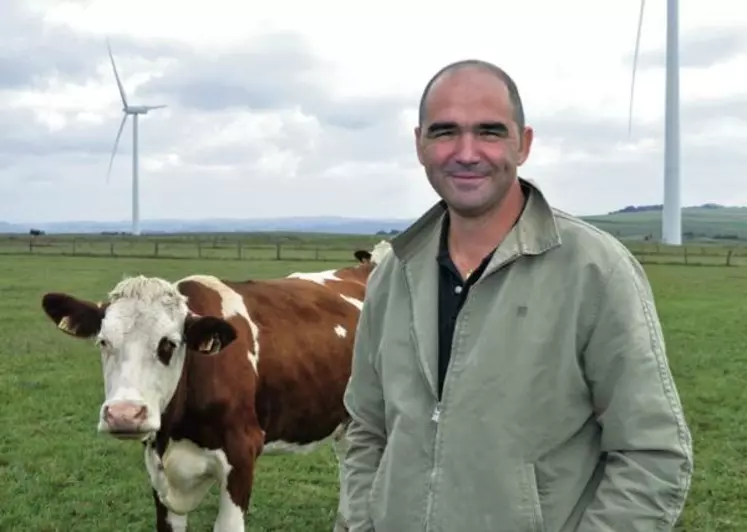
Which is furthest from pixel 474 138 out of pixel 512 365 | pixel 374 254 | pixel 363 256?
pixel 363 256

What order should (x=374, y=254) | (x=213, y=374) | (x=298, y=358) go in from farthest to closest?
(x=374, y=254)
(x=298, y=358)
(x=213, y=374)

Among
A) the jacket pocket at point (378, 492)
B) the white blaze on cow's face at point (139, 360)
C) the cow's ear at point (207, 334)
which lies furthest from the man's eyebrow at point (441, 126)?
the cow's ear at point (207, 334)

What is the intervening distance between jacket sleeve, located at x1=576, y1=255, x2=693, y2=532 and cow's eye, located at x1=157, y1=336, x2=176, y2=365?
324 centimetres

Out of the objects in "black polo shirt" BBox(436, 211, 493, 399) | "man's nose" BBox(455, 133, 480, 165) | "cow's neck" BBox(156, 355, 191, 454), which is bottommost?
"cow's neck" BBox(156, 355, 191, 454)

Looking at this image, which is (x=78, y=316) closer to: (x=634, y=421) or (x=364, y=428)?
(x=364, y=428)

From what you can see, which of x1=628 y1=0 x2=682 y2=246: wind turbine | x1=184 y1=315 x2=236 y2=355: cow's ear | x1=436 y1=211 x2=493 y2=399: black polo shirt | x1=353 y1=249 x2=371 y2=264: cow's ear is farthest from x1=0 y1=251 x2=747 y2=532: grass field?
x1=628 y1=0 x2=682 y2=246: wind turbine

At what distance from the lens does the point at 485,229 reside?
2422 millimetres

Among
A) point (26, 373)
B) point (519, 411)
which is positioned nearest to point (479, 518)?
point (519, 411)

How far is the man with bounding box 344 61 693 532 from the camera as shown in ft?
7.07

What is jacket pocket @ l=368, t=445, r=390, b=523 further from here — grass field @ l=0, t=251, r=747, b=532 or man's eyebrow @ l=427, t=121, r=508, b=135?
grass field @ l=0, t=251, r=747, b=532

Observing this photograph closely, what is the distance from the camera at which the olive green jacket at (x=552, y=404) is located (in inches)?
84.4

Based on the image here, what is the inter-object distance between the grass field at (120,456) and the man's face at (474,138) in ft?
17.9

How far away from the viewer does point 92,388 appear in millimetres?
12797

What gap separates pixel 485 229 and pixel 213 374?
11.4 ft
